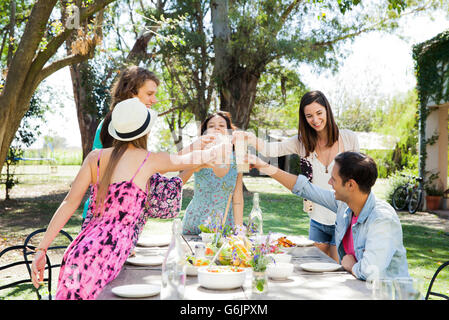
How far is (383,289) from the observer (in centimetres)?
154

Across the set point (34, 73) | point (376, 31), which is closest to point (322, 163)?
point (34, 73)

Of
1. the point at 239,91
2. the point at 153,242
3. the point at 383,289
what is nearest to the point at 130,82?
the point at 153,242

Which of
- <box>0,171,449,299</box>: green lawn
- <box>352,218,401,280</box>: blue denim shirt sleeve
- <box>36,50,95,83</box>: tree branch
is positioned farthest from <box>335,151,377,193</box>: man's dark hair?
<box>36,50,95,83</box>: tree branch

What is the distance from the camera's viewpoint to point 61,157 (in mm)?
43969

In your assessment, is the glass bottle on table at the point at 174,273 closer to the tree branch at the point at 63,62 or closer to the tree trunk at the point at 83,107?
the tree branch at the point at 63,62

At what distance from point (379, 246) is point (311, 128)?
1609mm

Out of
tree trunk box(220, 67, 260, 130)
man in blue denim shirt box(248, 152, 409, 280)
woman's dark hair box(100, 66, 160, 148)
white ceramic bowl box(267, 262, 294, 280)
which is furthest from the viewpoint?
tree trunk box(220, 67, 260, 130)

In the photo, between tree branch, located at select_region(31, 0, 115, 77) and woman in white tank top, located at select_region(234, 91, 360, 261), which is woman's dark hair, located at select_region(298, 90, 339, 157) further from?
tree branch, located at select_region(31, 0, 115, 77)

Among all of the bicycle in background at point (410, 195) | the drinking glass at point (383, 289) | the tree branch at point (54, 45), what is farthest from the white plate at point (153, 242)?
the bicycle in background at point (410, 195)

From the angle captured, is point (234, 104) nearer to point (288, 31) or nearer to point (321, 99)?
point (288, 31)

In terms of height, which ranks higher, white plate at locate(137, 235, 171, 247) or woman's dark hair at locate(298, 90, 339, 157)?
woman's dark hair at locate(298, 90, 339, 157)

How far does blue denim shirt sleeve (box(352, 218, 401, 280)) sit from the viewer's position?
2.29 meters

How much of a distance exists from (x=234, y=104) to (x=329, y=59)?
3.38 meters

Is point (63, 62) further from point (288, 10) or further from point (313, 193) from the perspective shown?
point (288, 10)
